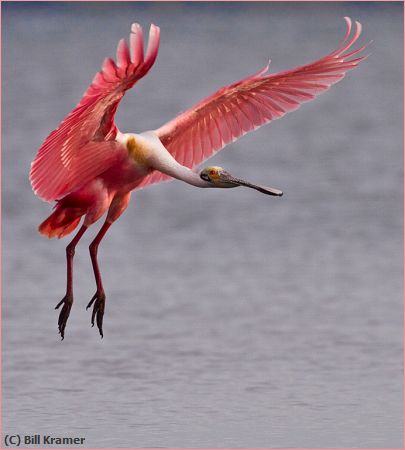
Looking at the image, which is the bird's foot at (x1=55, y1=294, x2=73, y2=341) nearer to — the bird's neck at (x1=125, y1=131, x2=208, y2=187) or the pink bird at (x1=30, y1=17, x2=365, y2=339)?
the pink bird at (x1=30, y1=17, x2=365, y2=339)

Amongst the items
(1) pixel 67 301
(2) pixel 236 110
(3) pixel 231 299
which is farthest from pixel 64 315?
(3) pixel 231 299

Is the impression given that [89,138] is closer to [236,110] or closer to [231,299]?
[236,110]

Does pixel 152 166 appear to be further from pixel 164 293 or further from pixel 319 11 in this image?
pixel 319 11

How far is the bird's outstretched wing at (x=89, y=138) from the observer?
6.12 meters

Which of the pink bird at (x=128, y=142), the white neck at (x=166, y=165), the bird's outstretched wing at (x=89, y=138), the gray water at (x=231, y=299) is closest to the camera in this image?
the bird's outstretched wing at (x=89, y=138)

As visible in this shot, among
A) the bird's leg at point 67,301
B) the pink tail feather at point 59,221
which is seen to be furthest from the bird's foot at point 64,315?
the pink tail feather at point 59,221

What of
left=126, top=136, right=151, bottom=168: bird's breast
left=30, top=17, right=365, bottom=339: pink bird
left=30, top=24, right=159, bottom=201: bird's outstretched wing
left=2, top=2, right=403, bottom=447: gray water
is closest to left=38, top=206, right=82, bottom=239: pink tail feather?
left=30, top=17, right=365, bottom=339: pink bird

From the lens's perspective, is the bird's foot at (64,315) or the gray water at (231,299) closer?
the bird's foot at (64,315)

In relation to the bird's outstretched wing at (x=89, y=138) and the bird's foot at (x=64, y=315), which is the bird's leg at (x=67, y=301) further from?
the bird's outstretched wing at (x=89, y=138)

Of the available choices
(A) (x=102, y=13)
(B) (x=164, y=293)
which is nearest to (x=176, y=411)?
(B) (x=164, y=293)

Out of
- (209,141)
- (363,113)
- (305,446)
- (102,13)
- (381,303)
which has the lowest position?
(305,446)

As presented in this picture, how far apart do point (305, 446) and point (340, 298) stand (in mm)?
2884

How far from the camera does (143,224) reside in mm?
12484

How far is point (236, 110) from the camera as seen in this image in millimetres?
7605
